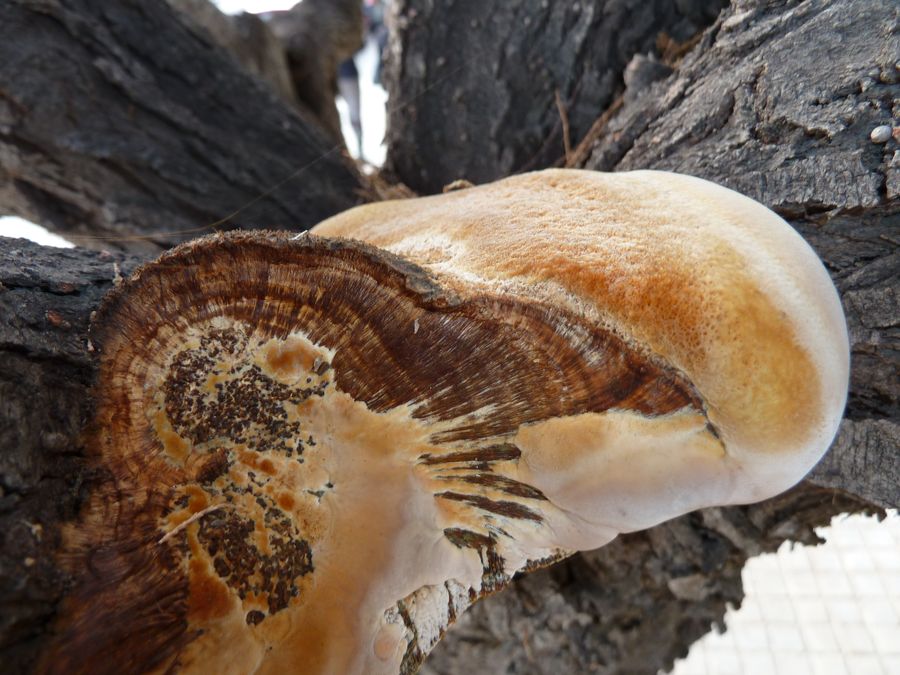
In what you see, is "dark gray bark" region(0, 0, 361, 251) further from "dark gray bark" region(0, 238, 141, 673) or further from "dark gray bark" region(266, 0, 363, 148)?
"dark gray bark" region(266, 0, 363, 148)

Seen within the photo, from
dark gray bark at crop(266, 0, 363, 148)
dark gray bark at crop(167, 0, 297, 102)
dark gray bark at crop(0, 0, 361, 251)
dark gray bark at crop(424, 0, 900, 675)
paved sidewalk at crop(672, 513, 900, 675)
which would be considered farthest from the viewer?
paved sidewalk at crop(672, 513, 900, 675)

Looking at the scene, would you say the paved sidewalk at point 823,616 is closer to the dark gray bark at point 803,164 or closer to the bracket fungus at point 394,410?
the dark gray bark at point 803,164

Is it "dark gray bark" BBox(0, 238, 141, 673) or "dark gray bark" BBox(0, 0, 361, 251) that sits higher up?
"dark gray bark" BBox(0, 0, 361, 251)

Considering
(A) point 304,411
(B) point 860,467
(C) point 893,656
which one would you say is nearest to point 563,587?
(B) point 860,467

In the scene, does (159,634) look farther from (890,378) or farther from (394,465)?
(890,378)

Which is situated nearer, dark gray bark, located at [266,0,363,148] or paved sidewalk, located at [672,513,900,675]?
dark gray bark, located at [266,0,363,148]

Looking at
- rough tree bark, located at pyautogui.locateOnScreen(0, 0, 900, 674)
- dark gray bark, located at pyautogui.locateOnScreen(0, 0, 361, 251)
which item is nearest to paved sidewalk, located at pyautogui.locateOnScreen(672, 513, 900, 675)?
rough tree bark, located at pyautogui.locateOnScreen(0, 0, 900, 674)

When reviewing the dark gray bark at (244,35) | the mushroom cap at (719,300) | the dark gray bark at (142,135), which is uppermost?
the dark gray bark at (244,35)

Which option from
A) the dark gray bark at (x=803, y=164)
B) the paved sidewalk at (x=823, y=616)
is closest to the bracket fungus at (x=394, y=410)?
the dark gray bark at (x=803, y=164)

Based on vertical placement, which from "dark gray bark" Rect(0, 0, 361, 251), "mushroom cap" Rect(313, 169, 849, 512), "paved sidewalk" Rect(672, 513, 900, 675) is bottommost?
"paved sidewalk" Rect(672, 513, 900, 675)
